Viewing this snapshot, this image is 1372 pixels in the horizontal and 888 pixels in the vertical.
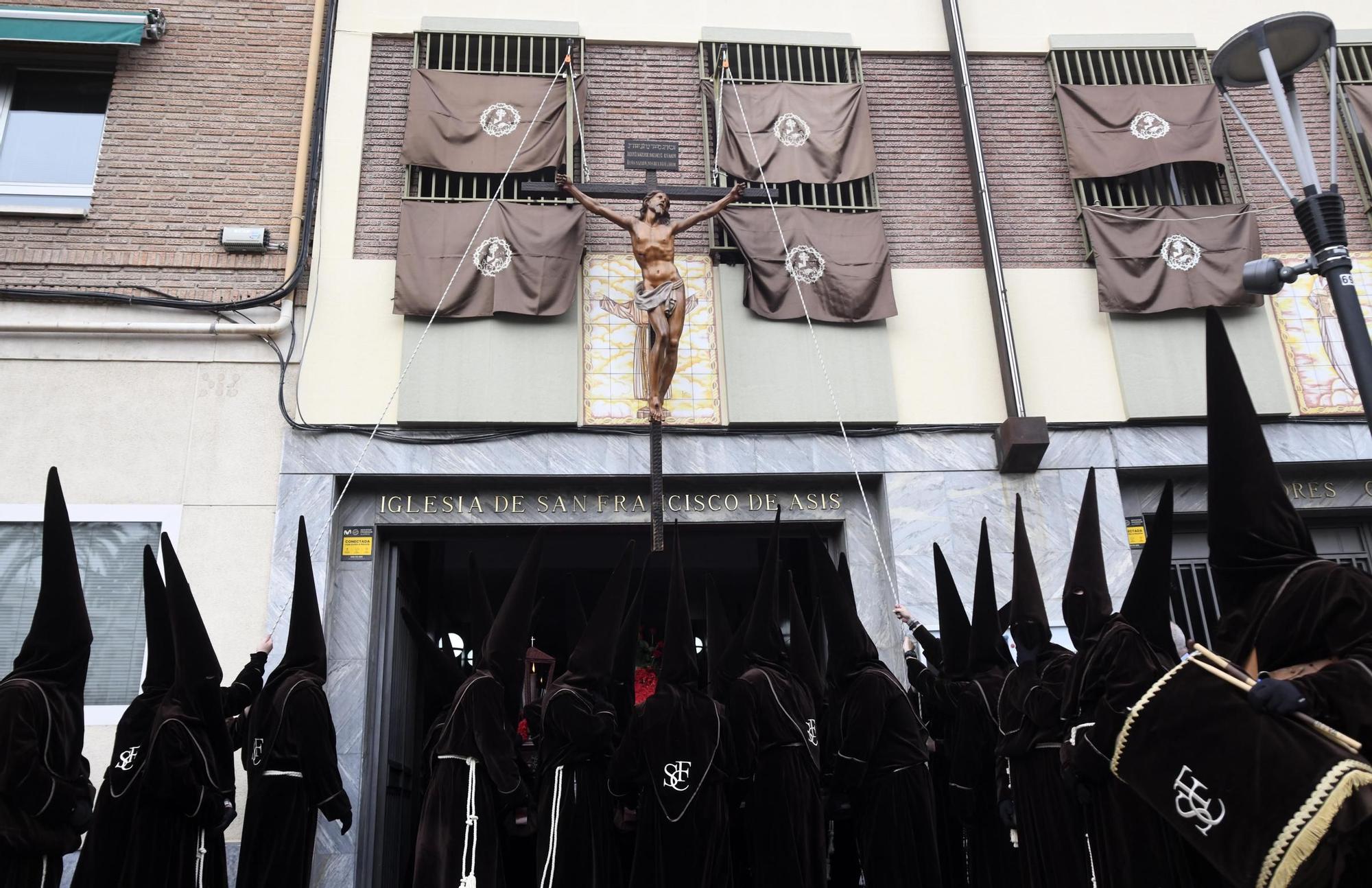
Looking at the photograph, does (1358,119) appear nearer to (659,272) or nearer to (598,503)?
(659,272)

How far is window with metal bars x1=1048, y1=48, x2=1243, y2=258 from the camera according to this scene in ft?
37.2

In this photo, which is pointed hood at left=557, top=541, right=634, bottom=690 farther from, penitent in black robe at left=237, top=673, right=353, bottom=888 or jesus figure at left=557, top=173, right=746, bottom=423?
jesus figure at left=557, top=173, right=746, bottom=423

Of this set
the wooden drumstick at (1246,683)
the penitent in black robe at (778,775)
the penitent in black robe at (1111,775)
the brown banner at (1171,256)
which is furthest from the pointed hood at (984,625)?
the brown banner at (1171,256)

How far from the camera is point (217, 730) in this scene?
690 cm

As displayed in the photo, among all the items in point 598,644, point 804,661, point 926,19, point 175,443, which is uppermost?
point 926,19

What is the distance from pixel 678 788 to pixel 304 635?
2815mm

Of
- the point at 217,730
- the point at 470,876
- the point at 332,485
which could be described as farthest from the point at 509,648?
the point at 332,485

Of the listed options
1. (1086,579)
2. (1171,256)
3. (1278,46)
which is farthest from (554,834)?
(1171,256)

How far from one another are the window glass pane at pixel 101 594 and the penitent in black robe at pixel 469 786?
3.64 meters

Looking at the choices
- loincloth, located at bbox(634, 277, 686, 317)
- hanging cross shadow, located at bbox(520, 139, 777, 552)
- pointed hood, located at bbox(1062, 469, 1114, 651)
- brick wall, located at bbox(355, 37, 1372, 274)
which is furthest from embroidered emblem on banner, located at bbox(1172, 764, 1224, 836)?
brick wall, located at bbox(355, 37, 1372, 274)

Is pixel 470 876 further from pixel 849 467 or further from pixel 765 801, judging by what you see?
pixel 849 467

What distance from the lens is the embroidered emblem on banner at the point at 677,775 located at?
23.4 feet

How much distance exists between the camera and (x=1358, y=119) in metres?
11.4

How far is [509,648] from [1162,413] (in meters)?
6.85
